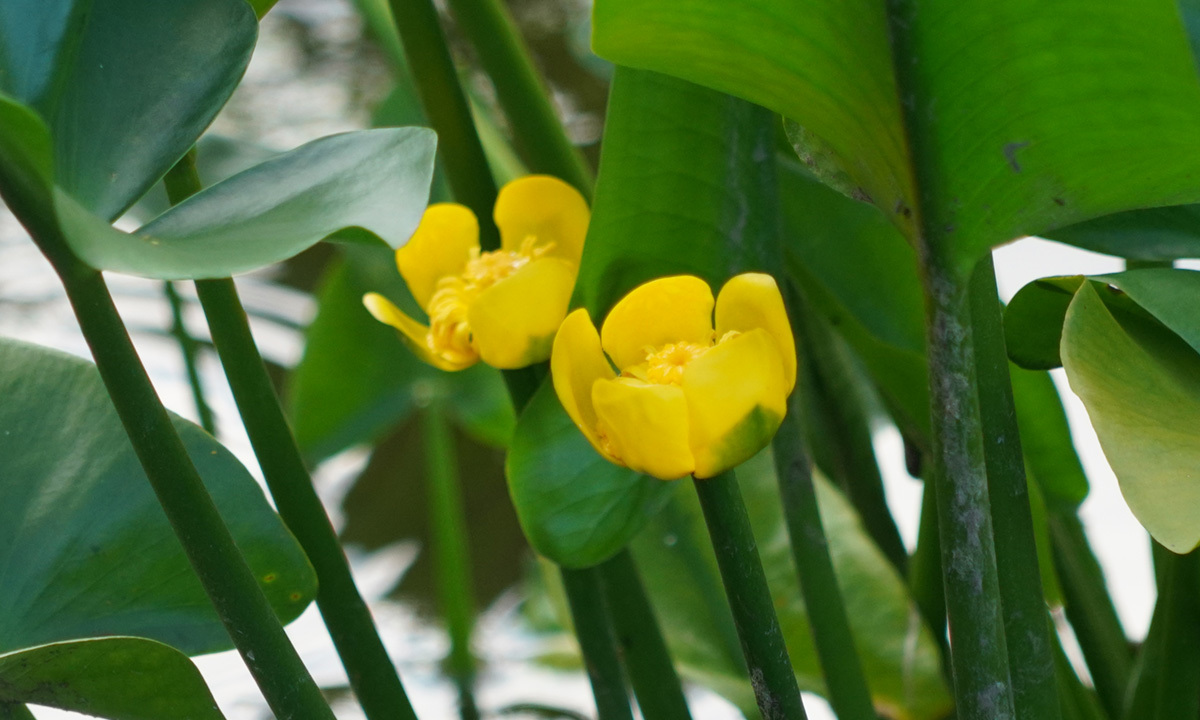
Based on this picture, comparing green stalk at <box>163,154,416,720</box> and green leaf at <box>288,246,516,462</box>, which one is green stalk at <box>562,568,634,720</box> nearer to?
green stalk at <box>163,154,416,720</box>

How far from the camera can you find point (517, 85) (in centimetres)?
18

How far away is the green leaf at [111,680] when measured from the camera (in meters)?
0.11

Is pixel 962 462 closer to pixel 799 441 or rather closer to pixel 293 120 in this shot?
pixel 799 441

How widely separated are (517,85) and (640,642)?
10 centimetres

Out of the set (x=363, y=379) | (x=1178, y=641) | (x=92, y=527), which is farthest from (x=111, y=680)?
(x=363, y=379)

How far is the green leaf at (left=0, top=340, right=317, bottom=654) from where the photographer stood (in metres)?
0.15

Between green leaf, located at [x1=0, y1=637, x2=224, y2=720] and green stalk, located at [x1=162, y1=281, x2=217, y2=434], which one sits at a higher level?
green stalk, located at [x1=162, y1=281, x2=217, y2=434]

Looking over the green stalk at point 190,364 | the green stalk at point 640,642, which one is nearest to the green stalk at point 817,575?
the green stalk at point 640,642

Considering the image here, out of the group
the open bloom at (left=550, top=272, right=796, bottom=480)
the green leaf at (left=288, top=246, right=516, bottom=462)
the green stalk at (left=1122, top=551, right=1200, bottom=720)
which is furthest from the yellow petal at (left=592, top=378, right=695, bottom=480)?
the green leaf at (left=288, top=246, right=516, bottom=462)

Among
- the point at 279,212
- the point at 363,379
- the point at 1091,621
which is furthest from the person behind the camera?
the point at 363,379

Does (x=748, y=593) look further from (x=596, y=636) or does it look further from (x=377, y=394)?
(x=377, y=394)

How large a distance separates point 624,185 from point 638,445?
5 centimetres

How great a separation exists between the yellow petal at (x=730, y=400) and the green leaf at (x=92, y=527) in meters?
0.07

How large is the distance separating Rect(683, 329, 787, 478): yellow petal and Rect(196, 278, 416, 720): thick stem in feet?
0.24
